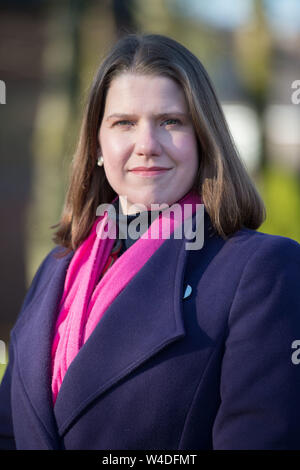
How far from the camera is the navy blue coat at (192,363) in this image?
1.66 m

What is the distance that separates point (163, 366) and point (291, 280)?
440mm

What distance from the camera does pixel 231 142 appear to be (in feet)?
6.63

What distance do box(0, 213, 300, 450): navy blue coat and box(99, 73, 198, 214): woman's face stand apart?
0.70 ft

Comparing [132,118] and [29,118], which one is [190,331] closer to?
[132,118]

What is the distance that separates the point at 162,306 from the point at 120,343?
6.6 inches

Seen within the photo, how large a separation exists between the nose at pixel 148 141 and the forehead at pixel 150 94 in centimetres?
6

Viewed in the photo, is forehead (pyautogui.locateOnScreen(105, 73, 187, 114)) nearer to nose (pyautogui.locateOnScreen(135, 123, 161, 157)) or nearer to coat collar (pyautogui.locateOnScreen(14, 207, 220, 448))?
nose (pyautogui.locateOnScreen(135, 123, 161, 157))

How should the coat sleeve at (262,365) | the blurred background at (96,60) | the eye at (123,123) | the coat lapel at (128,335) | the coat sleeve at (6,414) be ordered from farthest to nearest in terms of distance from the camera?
the blurred background at (96,60), the coat sleeve at (6,414), the eye at (123,123), the coat lapel at (128,335), the coat sleeve at (262,365)

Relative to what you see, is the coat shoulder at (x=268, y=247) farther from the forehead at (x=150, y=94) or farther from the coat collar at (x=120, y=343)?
the forehead at (x=150, y=94)

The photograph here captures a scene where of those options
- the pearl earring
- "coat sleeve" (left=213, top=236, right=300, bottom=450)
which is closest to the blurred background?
the pearl earring

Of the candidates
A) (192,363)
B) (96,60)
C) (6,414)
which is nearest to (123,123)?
(192,363)

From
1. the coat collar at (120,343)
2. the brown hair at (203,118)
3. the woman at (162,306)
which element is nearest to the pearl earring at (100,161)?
the woman at (162,306)

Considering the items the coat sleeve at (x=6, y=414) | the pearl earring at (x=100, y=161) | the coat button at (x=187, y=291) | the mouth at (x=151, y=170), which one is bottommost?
the coat sleeve at (x=6, y=414)

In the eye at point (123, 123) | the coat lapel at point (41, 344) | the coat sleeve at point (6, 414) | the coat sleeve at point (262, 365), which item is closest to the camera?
the coat sleeve at point (262, 365)
